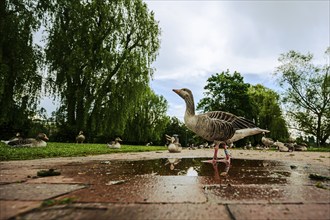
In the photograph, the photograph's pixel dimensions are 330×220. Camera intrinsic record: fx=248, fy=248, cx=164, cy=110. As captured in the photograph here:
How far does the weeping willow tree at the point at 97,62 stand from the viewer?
18359mm

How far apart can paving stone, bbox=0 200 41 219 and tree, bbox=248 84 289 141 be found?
4271 centimetres

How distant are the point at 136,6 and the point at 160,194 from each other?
2215cm

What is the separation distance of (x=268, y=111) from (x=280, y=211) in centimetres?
4462

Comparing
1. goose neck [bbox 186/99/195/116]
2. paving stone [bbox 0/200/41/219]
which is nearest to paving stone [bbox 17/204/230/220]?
paving stone [bbox 0/200/41/219]

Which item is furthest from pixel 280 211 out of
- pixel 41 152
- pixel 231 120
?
pixel 41 152

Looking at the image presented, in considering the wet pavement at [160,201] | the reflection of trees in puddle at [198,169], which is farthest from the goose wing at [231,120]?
the wet pavement at [160,201]

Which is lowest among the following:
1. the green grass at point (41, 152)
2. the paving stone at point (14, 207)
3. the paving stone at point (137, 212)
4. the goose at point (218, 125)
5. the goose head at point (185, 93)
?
the green grass at point (41, 152)

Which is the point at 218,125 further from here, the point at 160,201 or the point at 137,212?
the point at 137,212

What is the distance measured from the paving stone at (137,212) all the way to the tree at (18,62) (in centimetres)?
1353

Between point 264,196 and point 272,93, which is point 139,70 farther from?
point 272,93

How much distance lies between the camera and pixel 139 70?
20.7m

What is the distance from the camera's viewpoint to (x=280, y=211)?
172 cm

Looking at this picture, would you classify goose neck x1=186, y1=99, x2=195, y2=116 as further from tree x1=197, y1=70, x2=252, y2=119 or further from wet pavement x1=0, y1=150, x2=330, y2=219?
tree x1=197, y1=70, x2=252, y2=119

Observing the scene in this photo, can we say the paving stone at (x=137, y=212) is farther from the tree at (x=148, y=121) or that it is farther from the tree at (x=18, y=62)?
the tree at (x=148, y=121)
